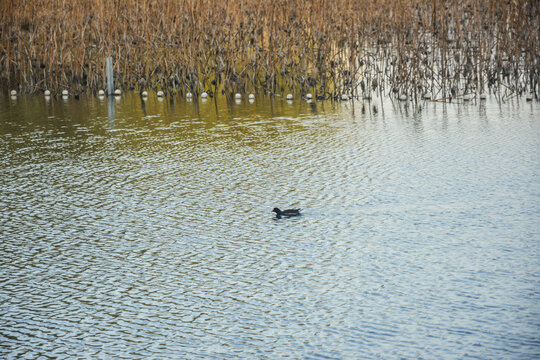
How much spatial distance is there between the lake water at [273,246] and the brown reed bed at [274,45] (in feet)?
9.54

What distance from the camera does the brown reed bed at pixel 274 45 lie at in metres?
11.0

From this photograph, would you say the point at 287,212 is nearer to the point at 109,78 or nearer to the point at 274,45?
the point at 274,45

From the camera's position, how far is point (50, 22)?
12734mm

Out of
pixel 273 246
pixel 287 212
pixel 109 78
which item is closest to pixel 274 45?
pixel 109 78

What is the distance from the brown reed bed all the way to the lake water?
9.54 feet

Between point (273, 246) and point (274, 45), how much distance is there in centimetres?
803

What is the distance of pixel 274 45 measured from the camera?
12.1 meters

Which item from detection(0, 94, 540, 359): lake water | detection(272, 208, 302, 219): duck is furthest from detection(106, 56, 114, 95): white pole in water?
detection(272, 208, 302, 219): duck

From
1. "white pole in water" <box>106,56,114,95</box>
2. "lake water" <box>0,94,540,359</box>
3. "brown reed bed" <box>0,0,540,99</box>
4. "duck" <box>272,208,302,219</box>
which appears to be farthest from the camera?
"white pole in water" <box>106,56,114,95</box>

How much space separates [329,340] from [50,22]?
429 inches

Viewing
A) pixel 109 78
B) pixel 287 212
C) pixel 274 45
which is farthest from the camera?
pixel 109 78

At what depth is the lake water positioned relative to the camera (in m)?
3.22

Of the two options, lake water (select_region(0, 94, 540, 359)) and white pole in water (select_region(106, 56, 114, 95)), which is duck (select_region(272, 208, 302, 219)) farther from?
white pole in water (select_region(106, 56, 114, 95))

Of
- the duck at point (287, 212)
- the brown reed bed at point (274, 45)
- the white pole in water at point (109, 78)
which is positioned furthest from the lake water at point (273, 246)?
the white pole in water at point (109, 78)
